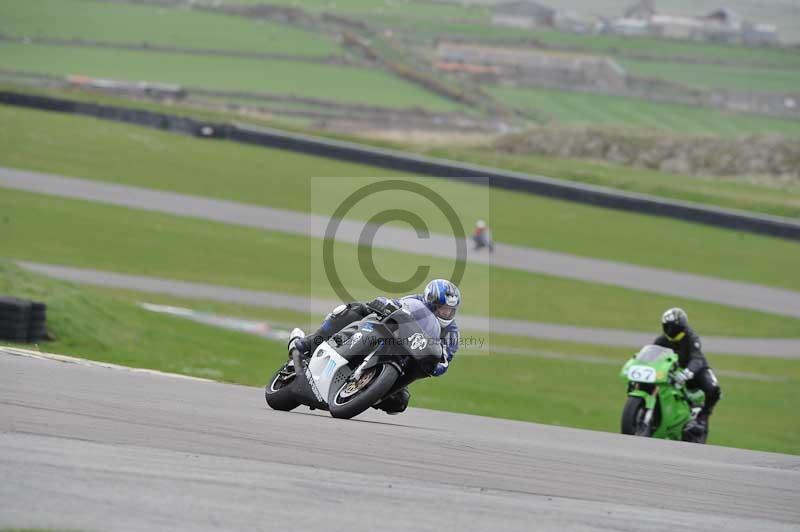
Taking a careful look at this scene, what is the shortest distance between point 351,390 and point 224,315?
12.9m

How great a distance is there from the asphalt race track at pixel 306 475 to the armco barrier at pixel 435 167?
28.1m

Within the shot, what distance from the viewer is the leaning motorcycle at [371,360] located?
9570 mm

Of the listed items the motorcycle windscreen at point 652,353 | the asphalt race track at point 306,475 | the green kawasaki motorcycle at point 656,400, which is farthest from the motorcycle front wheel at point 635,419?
the asphalt race track at point 306,475

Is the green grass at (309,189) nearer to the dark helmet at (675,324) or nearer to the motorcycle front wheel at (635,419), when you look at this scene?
the dark helmet at (675,324)

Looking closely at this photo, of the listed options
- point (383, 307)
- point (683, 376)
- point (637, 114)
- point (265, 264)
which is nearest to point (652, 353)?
point (683, 376)

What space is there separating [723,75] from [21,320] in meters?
75.8

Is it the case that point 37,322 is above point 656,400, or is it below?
above

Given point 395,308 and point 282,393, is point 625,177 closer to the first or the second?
point 282,393

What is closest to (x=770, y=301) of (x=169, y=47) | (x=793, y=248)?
(x=793, y=248)

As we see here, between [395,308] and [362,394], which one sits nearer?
[362,394]

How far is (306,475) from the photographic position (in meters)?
6.16

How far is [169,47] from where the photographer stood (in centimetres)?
7300

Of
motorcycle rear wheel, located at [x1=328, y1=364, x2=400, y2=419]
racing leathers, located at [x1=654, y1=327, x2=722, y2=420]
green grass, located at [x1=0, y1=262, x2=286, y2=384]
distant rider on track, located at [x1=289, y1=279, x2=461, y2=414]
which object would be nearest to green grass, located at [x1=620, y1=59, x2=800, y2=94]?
green grass, located at [x1=0, y1=262, x2=286, y2=384]

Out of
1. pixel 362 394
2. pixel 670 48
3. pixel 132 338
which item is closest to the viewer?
pixel 362 394
